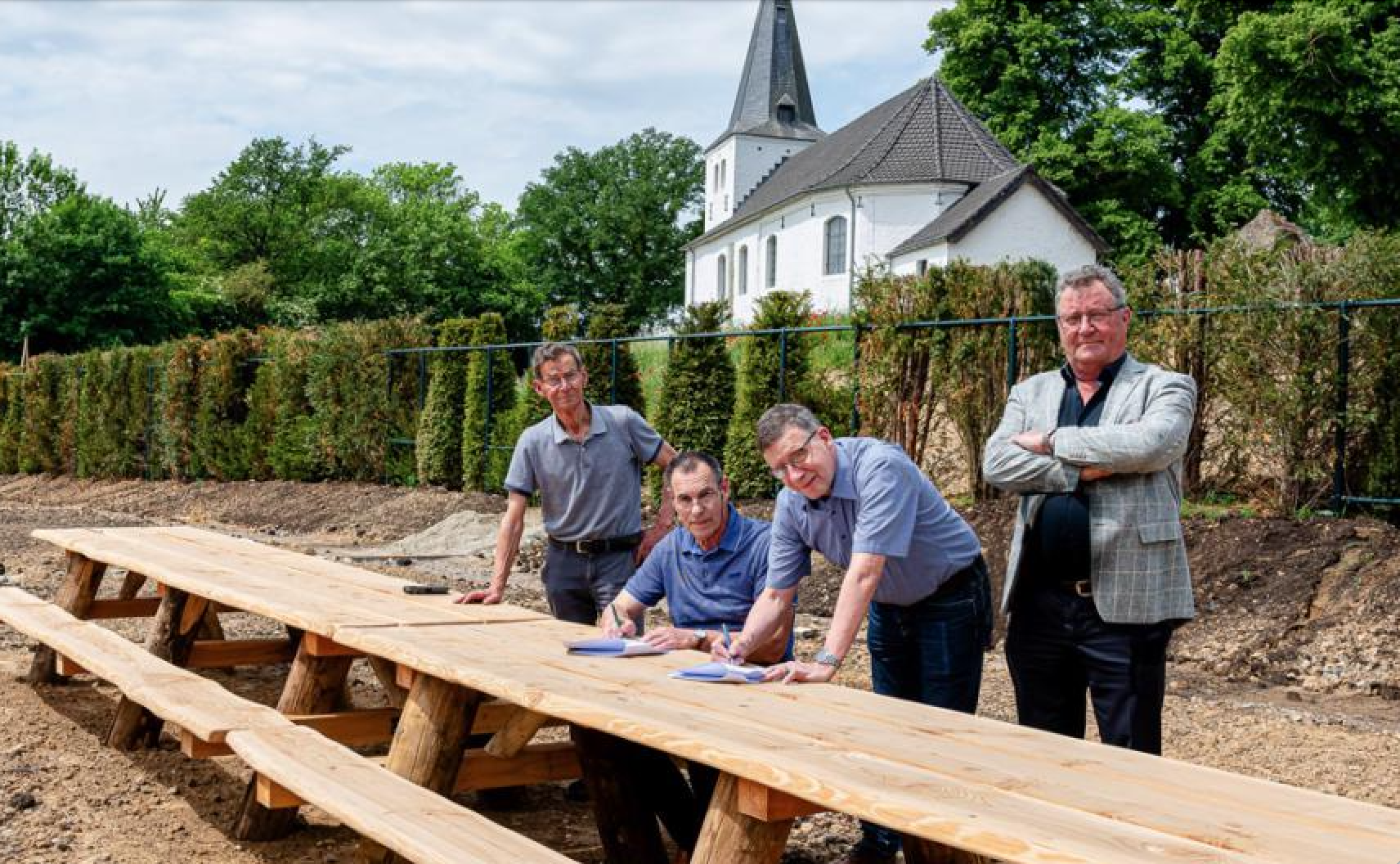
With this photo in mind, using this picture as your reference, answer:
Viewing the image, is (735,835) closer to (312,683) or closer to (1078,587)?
(1078,587)

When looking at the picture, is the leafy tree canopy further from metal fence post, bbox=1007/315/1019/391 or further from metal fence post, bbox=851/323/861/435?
metal fence post, bbox=1007/315/1019/391

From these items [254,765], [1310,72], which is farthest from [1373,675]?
[1310,72]

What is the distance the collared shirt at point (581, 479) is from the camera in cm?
584

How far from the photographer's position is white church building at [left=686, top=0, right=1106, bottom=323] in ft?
127

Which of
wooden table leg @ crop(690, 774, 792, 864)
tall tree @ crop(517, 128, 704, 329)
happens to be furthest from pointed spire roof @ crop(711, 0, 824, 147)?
wooden table leg @ crop(690, 774, 792, 864)

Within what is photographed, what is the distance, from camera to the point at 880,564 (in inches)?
149

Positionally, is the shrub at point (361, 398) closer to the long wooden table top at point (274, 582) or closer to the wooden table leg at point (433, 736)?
the long wooden table top at point (274, 582)

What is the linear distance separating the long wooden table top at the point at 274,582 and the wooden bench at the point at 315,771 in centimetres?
36

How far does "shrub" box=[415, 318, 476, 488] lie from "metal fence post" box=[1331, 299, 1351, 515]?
455 inches

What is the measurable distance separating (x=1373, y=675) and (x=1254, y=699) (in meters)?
0.93

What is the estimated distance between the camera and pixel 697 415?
1464 cm

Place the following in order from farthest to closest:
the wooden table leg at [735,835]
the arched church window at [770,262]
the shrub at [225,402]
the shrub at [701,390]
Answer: the arched church window at [770,262] < the shrub at [225,402] < the shrub at [701,390] < the wooden table leg at [735,835]

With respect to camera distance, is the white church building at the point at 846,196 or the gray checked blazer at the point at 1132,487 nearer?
the gray checked blazer at the point at 1132,487

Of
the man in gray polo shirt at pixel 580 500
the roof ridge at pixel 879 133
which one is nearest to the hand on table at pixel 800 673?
the man in gray polo shirt at pixel 580 500
